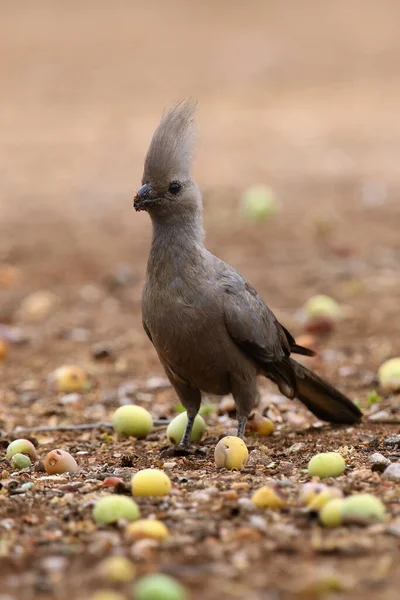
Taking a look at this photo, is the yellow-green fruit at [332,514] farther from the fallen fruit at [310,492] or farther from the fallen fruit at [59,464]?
the fallen fruit at [59,464]

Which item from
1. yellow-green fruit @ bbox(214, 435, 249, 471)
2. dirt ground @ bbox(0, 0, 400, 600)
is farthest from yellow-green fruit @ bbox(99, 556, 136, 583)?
yellow-green fruit @ bbox(214, 435, 249, 471)

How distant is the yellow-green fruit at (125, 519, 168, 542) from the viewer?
4137mm

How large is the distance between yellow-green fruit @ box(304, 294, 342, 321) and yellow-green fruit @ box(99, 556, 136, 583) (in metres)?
5.63

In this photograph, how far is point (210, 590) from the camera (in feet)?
12.0

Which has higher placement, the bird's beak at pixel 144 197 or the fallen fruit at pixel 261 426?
the bird's beak at pixel 144 197

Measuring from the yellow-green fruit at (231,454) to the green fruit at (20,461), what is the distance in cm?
105

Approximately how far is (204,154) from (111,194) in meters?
2.61

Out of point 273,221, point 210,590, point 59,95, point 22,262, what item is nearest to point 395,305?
point 273,221

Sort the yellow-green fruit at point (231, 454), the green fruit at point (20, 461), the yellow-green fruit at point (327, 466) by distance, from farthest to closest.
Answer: the green fruit at point (20, 461), the yellow-green fruit at point (231, 454), the yellow-green fruit at point (327, 466)

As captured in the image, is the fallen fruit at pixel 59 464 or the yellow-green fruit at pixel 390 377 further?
the yellow-green fruit at pixel 390 377

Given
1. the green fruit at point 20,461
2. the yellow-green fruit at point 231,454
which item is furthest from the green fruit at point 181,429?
the green fruit at point 20,461

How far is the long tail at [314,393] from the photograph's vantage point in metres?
6.70

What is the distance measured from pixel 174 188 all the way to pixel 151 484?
6.99 ft

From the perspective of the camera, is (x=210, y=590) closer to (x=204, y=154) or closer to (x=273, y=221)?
(x=273, y=221)
